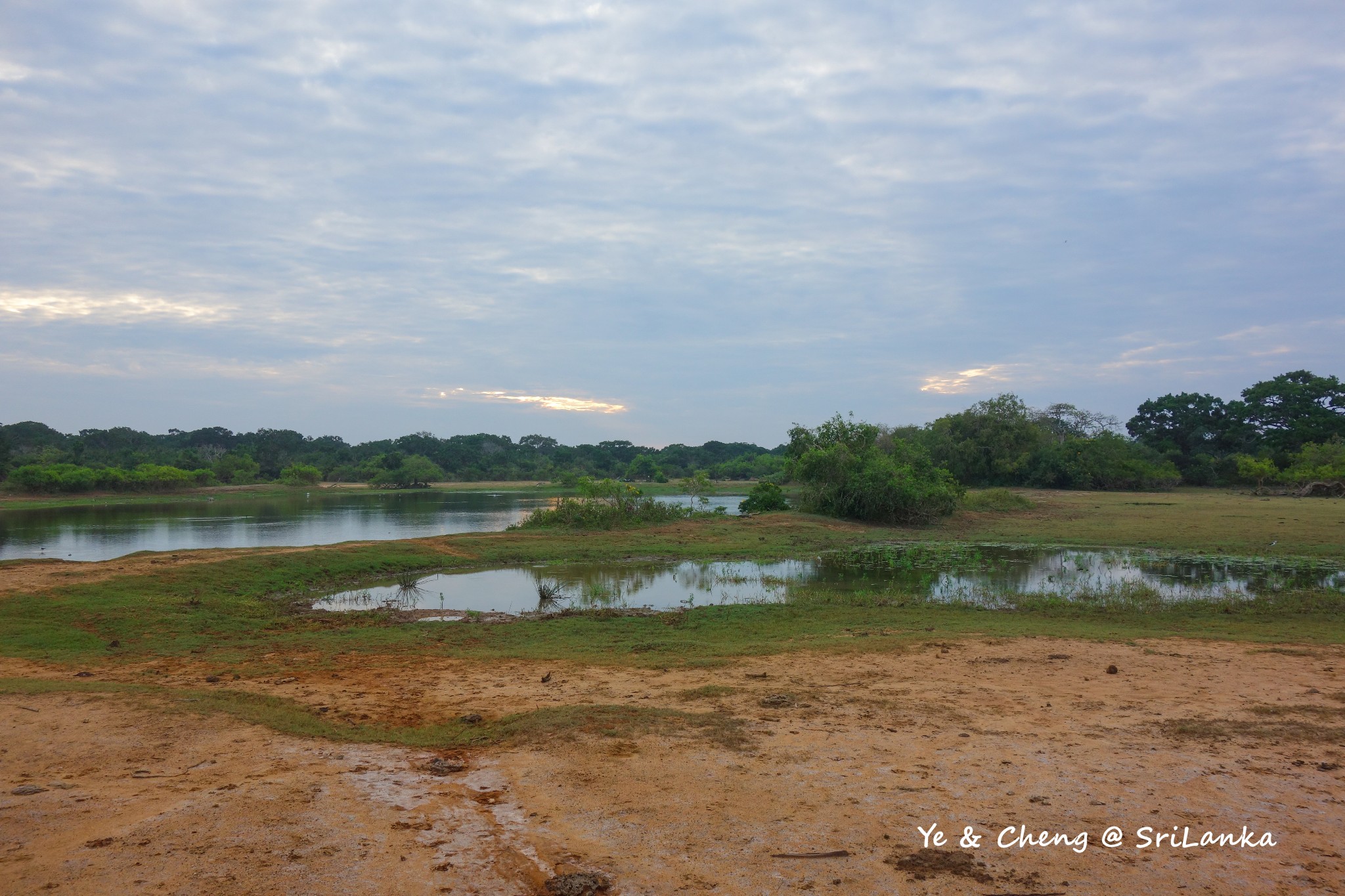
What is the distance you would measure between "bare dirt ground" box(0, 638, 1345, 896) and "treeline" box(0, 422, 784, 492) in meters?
50.9

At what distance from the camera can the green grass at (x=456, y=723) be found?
19.1 feet

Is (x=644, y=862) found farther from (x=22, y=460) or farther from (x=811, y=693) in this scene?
(x=22, y=460)

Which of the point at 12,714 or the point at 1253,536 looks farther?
the point at 1253,536

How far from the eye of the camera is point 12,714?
5973 mm

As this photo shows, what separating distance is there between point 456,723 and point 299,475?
70167mm

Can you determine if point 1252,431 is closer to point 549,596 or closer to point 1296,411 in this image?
point 1296,411

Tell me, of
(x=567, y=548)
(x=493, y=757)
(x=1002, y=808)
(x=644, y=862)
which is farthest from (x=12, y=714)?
(x=567, y=548)

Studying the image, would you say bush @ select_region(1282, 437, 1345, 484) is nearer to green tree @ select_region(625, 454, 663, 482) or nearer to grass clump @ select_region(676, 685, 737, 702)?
grass clump @ select_region(676, 685, 737, 702)

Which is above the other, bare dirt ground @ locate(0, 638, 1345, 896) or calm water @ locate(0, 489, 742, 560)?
bare dirt ground @ locate(0, 638, 1345, 896)

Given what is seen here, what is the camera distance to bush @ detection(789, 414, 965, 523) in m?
29.1

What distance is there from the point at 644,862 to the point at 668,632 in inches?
284

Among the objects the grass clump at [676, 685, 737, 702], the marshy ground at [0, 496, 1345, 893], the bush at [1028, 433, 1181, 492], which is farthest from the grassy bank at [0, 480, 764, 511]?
the grass clump at [676, 685, 737, 702]

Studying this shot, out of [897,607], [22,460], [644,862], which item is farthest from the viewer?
[22,460]

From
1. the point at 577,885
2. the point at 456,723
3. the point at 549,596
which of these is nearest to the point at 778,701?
Answer: the point at 456,723
